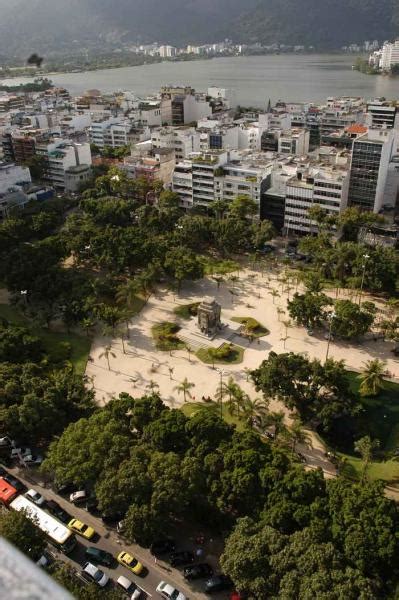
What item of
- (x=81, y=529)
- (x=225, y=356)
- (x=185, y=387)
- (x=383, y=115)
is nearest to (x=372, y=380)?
(x=225, y=356)

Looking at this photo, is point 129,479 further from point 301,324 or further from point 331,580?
point 301,324

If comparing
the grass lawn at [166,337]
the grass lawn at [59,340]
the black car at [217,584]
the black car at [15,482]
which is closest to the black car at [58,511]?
the black car at [15,482]

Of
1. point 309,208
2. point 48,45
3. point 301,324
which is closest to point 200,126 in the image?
point 309,208

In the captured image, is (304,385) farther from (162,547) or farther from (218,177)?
(218,177)

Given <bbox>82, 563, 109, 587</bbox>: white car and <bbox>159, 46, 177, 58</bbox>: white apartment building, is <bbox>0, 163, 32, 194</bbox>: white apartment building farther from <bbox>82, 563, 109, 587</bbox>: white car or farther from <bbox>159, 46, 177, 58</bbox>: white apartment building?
<bbox>159, 46, 177, 58</bbox>: white apartment building

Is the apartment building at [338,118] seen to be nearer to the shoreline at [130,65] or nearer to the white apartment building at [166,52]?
the shoreline at [130,65]

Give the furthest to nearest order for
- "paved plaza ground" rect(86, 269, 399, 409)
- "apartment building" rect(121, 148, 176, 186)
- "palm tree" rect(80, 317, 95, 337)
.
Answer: "apartment building" rect(121, 148, 176, 186)
"palm tree" rect(80, 317, 95, 337)
"paved plaza ground" rect(86, 269, 399, 409)

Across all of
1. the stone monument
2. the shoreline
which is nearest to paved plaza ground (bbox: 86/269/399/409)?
the stone monument
